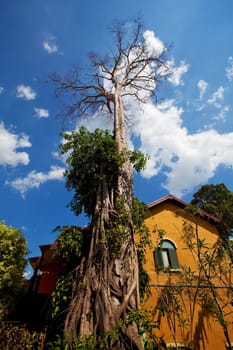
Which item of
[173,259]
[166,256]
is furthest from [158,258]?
[173,259]

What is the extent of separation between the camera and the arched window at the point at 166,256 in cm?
847

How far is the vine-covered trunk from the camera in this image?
12.8 feet

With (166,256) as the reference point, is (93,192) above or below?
above

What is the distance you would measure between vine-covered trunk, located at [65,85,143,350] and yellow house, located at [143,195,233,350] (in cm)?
179

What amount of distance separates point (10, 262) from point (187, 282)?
20.5 ft

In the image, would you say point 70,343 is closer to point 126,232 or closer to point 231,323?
point 126,232

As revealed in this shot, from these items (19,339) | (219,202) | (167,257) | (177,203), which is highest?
(219,202)

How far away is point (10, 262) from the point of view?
24.4 feet

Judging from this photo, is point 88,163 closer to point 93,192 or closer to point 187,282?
point 93,192

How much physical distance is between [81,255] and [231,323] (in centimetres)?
577

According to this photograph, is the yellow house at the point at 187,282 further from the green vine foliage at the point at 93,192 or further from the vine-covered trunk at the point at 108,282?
the vine-covered trunk at the point at 108,282

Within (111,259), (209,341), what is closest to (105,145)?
(111,259)

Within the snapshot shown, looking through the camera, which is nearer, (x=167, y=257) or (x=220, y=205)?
(x=167, y=257)

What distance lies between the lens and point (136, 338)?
12.5 feet
